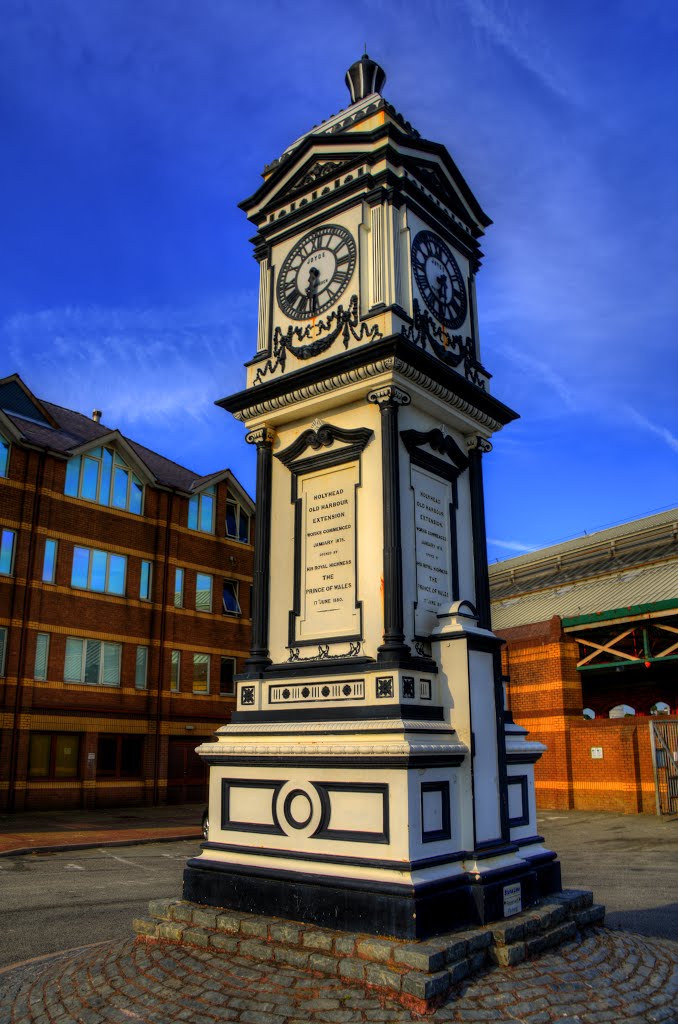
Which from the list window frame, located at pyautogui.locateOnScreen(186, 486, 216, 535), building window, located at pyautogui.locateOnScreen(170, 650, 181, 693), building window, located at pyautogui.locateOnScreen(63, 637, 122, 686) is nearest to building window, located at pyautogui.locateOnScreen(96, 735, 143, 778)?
building window, located at pyautogui.locateOnScreen(63, 637, 122, 686)

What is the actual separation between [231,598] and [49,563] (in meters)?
8.27

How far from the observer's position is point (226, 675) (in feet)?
104

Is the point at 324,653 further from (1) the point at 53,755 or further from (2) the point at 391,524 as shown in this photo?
(1) the point at 53,755

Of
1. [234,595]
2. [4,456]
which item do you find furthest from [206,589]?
[4,456]

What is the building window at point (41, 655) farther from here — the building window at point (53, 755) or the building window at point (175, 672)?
the building window at point (175, 672)

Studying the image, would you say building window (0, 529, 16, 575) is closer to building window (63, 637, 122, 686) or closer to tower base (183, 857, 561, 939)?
building window (63, 637, 122, 686)

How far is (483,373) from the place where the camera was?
9055mm

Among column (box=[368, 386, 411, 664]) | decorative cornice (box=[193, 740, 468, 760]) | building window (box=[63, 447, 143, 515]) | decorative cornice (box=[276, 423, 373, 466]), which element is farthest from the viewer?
building window (box=[63, 447, 143, 515])

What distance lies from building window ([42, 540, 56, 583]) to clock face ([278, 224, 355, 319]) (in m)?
20.0

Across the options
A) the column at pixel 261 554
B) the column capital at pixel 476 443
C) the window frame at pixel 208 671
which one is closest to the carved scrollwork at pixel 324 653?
the column at pixel 261 554

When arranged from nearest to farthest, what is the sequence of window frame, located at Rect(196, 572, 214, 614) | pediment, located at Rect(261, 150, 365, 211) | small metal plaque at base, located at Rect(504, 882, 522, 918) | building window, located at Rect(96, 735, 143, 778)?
small metal plaque at base, located at Rect(504, 882, 522, 918) → pediment, located at Rect(261, 150, 365, 211) → building window, located at Rect(96, 735, 143, 778) → window frame, located at Rect(196, 572, 214, 614)

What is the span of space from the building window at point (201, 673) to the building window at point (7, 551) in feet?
26.6

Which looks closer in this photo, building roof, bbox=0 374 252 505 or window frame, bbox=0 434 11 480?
window frame, bbox=0 434 11 480

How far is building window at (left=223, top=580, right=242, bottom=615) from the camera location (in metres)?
32.2
